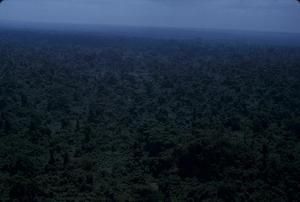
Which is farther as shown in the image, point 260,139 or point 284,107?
point 284,107

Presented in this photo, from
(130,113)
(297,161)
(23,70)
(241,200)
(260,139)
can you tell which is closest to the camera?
(241,200)

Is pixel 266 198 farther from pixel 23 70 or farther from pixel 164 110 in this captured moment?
pixel 23 70

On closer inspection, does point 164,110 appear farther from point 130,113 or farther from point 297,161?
point 297,161

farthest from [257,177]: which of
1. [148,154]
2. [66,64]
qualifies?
[66,64]

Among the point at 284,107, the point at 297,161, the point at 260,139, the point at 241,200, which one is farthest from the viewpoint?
the point at 284,107

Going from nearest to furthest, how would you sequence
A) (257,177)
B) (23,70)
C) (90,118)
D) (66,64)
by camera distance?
1. (257,177)
2. (90,118)
3. (23,70)
4. (66,64)

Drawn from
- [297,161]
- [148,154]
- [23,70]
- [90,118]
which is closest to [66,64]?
[23,70]
